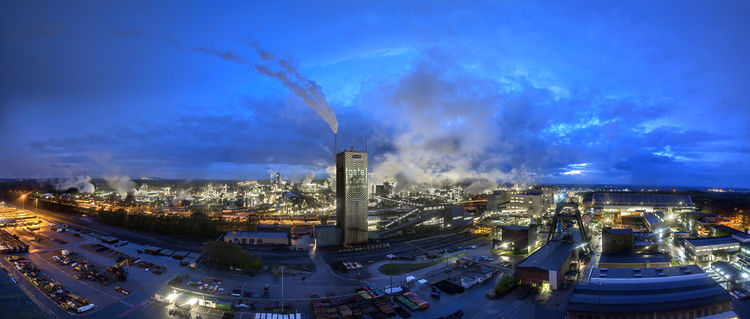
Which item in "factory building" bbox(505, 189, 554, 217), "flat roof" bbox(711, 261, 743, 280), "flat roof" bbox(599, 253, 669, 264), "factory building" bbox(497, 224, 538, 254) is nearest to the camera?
"flat roof" bbox(711, 261, 743, 280)

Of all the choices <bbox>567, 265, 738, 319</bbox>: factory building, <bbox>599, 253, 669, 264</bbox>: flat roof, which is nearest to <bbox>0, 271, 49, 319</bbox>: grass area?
<bbox>567, 265, 738, 319</bbox>: factory building

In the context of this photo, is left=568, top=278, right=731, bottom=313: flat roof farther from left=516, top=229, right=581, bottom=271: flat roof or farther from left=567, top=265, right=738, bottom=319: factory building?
left=516, top=229, right=581, bottom=271: flat roof

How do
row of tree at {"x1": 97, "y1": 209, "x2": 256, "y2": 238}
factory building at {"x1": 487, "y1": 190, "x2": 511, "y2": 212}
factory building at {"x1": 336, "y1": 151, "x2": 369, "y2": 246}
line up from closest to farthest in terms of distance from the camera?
1. factory building at {"x1": 336, "y1": 151, "x2": 369, "y2": 246}
2. row of tree at {"x1": 97, "y1": 209, "x2": 256, "y2": 238}
3. factory building at {"x1": 487, "y1": 190, "x2": 511, "y2": 212}

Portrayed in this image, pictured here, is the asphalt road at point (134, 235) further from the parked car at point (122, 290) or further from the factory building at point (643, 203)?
the factory building at point (643, 203)

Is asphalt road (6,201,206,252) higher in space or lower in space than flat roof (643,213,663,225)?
lower

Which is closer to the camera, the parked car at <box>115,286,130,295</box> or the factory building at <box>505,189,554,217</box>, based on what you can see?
the parked car at <box>115,286,130,295</box>

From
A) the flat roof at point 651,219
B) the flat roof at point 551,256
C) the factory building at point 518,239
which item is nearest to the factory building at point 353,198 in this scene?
the factory building at point 518,239

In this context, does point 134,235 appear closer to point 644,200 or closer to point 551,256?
point 551,256
